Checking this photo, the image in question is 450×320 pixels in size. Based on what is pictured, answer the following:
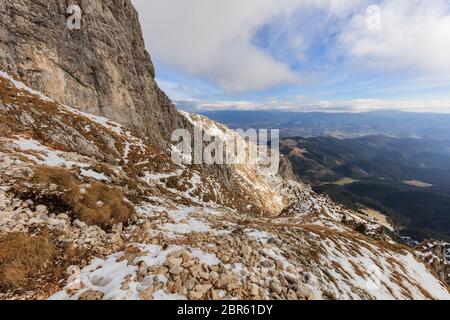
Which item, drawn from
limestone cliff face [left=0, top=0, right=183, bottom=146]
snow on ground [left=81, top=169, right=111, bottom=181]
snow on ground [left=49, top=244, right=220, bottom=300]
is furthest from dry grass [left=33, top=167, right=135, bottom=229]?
limestone cliff face [left=0, top=0, right=183, bottom=146]

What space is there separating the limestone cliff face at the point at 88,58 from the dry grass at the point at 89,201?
126 ft

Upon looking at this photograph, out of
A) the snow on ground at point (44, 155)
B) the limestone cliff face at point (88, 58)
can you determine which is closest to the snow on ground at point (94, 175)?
the snow on ground at point (44, 155)

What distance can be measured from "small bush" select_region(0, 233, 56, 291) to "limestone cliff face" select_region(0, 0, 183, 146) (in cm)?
4413

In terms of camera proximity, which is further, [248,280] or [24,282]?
[248,280]

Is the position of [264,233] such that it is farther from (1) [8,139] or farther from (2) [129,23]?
(2) [129,23]

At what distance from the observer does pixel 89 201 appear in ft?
53.2

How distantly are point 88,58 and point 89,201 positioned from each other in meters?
54.9

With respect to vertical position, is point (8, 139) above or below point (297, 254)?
above

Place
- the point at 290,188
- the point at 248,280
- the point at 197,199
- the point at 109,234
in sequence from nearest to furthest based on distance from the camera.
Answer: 1. the point at 248,280
2. the point at 109,234
3. the point at 197,199
4. the point at 290,188

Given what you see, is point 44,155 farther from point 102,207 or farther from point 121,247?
point 121,247

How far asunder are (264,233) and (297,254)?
3166 mm

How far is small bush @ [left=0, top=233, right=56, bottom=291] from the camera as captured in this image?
9.89 m

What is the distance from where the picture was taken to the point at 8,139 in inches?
909
